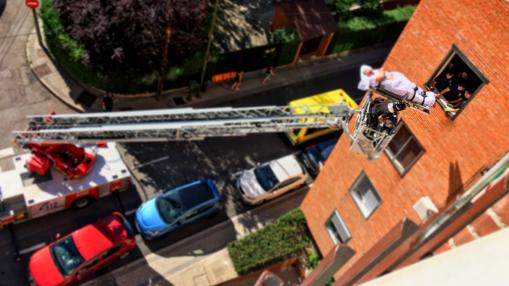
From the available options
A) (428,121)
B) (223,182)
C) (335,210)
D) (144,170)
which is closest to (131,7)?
(144,170)

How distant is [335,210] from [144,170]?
9.54 metres

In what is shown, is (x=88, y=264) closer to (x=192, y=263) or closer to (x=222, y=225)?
(x=192, y=263)

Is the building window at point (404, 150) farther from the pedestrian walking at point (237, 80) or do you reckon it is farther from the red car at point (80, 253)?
the pedestrian walking at point (237, 80)

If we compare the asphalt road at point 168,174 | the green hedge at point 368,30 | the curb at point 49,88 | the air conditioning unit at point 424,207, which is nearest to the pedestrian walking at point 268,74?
the asphalt road at point 168,174

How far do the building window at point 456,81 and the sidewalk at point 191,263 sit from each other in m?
11.4

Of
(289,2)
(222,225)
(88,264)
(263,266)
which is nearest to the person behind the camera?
(88,264)

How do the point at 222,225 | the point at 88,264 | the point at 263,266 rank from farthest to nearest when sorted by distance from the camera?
1. the point at 222,225
2. the point at 263,266
3. the point at 88,264

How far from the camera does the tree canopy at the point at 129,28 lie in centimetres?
2142

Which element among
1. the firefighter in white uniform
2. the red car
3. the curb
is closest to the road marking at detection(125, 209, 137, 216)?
the red car

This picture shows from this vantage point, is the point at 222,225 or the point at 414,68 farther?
the point at 222,225

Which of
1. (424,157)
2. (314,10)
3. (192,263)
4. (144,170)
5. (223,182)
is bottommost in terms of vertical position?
(424,157)

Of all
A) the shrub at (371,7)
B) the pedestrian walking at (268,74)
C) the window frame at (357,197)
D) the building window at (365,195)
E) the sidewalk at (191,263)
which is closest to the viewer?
the window frame at (357,197)

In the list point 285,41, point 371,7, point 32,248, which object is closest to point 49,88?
point 32,248

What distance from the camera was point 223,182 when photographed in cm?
2180
